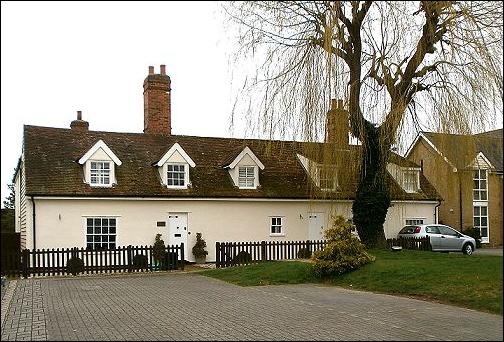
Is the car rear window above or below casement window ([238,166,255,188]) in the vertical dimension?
below

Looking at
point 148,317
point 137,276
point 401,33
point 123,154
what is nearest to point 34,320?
point 148,317

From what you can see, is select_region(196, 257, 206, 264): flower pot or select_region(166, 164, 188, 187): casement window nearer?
select_region(196, 257, 206, 264): flower pot

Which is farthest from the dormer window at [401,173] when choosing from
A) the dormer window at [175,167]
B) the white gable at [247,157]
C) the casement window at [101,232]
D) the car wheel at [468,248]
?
the casement window at [101,232]

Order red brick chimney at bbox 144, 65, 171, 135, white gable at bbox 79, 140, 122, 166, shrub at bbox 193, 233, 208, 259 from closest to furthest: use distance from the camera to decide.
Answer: white gable at bbox 79, 140, 122, 166
shrub at bbox 193, 233, 208, 259
red brick chimney at bbox 144, 65, 171, 135

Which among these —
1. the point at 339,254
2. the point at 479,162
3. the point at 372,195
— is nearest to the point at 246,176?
the point at 372,195

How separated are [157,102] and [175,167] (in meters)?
4.66

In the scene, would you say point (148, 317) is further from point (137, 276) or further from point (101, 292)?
point (137, 276)

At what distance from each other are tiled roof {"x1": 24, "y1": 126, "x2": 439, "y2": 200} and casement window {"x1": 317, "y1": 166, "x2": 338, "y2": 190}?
1.42ft

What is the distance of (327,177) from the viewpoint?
24.1 m

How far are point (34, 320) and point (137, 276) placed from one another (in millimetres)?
10519

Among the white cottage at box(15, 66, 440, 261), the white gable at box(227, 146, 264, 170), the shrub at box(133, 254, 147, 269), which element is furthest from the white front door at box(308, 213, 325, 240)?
the shrub at box(133, 254, 147, 269)

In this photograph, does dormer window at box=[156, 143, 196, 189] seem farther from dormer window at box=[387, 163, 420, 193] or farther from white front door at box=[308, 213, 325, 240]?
dormer window at box=[387, 163, 420, 193]

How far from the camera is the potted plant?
2867 centimetres

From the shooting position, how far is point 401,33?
21.4 metres
